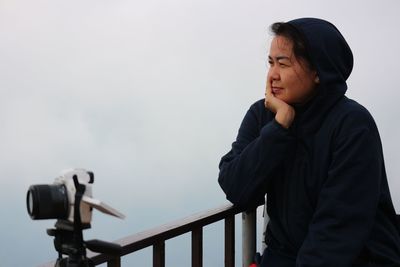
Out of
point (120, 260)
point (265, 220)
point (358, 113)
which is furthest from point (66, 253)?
point (265, 220)

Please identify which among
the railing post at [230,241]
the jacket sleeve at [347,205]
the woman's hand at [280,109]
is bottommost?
the railing post at [230,241]

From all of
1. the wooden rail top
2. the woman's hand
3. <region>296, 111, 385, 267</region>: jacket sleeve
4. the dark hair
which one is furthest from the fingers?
the wooden rail top

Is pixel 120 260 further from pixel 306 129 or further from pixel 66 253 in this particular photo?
pixel 306 129

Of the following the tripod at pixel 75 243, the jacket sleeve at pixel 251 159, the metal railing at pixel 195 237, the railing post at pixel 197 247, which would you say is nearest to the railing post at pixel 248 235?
the metal railing at pixel 195 237

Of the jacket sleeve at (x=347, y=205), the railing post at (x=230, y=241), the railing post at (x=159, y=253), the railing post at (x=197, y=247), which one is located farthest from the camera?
the railing post at (x=230, y=241)

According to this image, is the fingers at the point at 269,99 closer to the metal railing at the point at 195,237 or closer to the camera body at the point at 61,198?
the metal railing at the point at 195,237

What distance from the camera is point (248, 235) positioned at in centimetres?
212

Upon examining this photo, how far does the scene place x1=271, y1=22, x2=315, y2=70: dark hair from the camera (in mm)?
1492

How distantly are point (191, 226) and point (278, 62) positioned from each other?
0.64 metres

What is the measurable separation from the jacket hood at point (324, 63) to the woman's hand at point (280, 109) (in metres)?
0.04

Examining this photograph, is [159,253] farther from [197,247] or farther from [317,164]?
[317,164]

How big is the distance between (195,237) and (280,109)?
62 cm

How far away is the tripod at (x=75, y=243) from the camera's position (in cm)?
108

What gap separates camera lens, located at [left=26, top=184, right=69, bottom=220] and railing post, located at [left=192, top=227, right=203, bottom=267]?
85 centimetres
